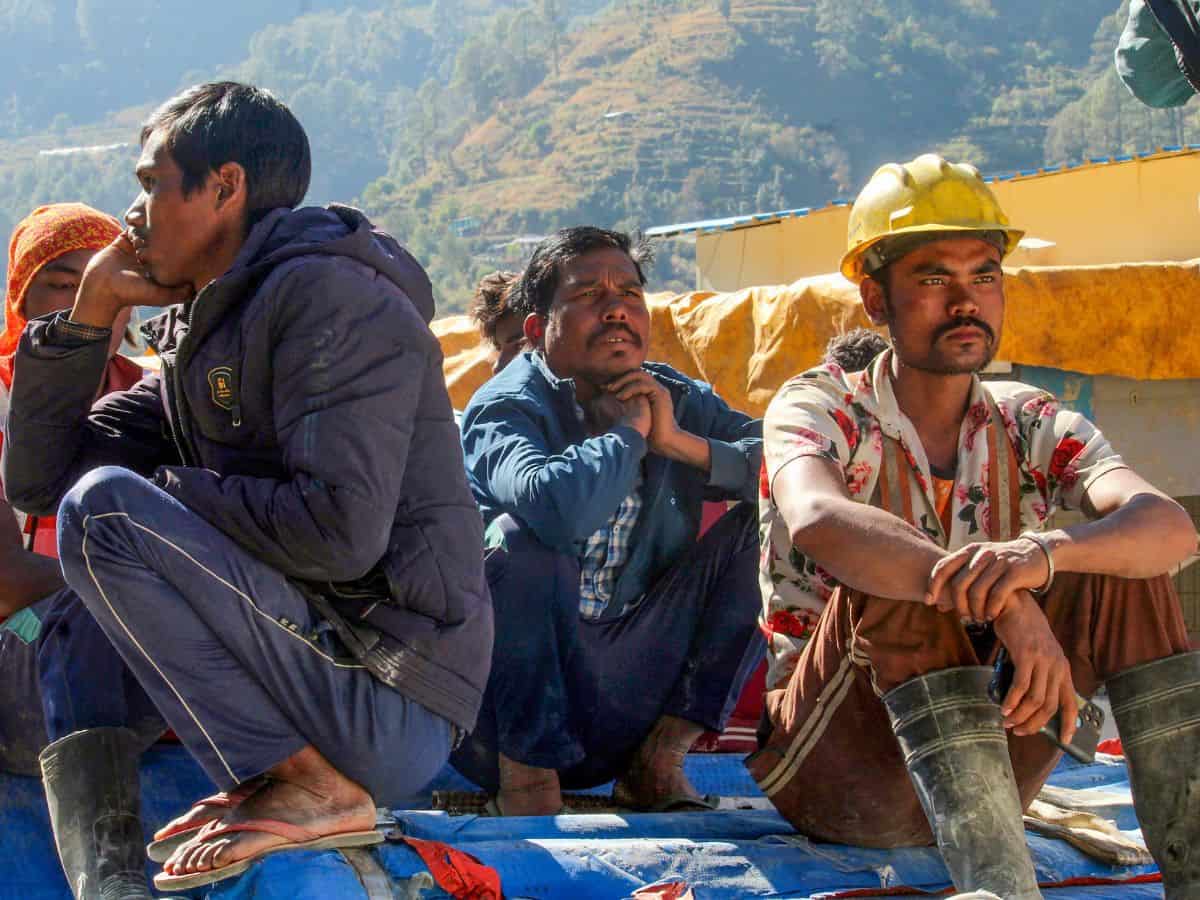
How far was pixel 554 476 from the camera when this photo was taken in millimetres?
3725

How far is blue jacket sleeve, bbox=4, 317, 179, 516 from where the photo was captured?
3182 millimetres

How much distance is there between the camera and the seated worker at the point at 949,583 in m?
2.89

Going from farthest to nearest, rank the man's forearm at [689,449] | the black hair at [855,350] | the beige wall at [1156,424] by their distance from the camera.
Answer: the beige wall at [1156,424] < the black hair at [855,350] < the man's forearm at [689,449]

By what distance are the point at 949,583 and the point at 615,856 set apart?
3.01ft

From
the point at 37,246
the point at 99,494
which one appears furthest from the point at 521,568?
the point at 37,246

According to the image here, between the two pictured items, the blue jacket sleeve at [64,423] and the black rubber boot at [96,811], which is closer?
the black rubber boot at [96,811]

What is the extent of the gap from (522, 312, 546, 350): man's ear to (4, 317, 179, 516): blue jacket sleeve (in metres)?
1.29

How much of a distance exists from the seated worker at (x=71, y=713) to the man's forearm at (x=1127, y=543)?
71.1 inches

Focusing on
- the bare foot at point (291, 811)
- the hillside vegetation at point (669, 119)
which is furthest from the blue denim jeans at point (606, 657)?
the hillside vegetation at point (669, 119)

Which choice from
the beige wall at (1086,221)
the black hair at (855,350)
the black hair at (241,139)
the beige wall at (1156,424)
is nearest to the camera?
the black hair at (241,139)

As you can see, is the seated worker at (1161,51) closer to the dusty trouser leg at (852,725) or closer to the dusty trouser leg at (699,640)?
the dusty trouser leg at (699,640)

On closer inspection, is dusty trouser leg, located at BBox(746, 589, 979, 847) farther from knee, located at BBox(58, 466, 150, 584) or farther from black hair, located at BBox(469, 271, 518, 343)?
black hair, located at BBox(469, 271, 518, 343)

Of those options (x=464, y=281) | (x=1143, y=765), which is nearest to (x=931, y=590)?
(x=1143, y=765)

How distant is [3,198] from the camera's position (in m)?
115
